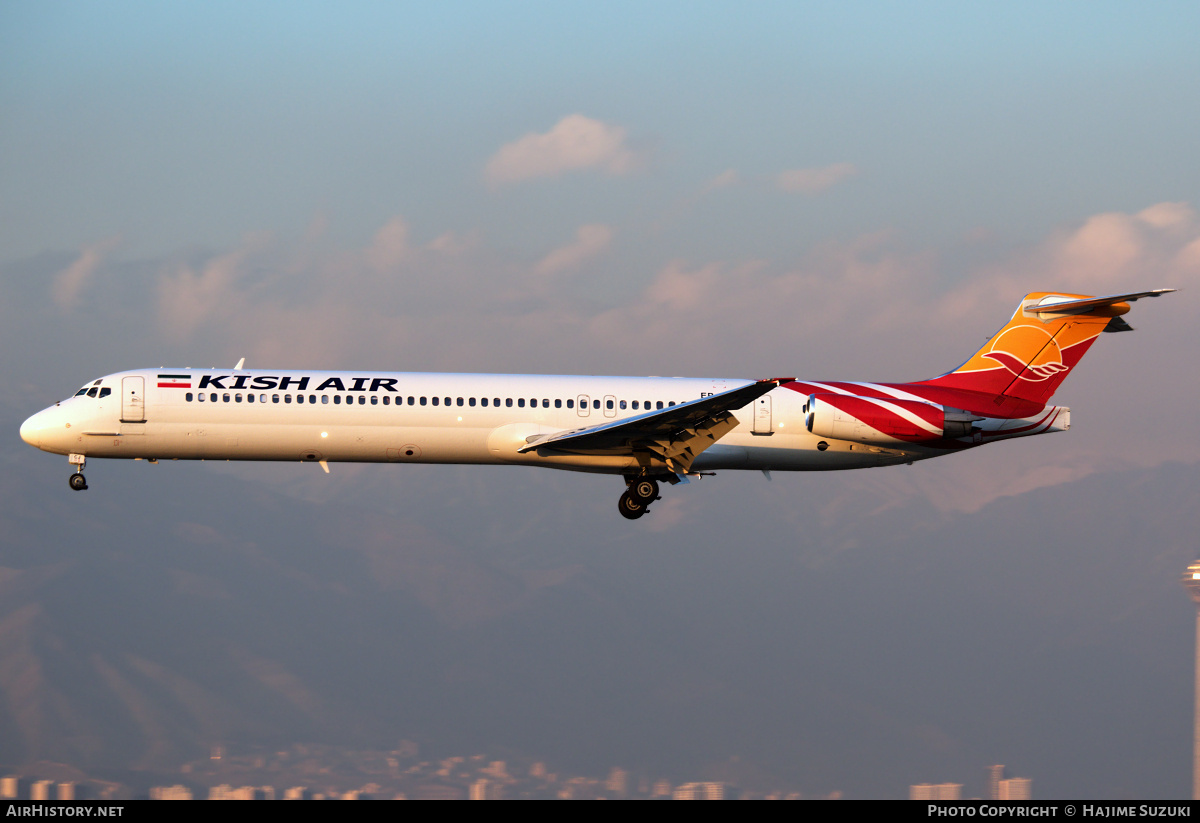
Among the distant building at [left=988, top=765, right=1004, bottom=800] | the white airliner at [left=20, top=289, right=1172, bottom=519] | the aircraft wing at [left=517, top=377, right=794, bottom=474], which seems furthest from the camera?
the distant building at [left=988, top=765, right=1004, bottom=800]

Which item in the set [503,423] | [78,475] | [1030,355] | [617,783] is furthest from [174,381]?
[617,783]

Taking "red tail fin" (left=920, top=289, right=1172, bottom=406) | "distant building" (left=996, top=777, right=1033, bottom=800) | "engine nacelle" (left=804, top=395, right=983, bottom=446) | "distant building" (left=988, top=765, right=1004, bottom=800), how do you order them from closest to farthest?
"engine nacelle" (left=804, top=395, right=983, bottom=446)
"red tail fin" (left=920, top=289, right=1172, bottom=406)
"distant building" (left=996, top=777, right=1033, bottom=800)
"distant building" (left=988, top=765, right=1004, bottom=800)

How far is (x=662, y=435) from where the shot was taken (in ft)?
102

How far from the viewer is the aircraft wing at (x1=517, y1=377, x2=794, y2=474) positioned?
29625 mm

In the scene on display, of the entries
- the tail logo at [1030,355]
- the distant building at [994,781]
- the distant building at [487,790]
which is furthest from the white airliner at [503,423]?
the distant building at [487,790]

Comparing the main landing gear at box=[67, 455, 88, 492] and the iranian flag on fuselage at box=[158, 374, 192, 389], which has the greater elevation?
the iranian flag on fuselage at box=[158, 374, 192, 389]

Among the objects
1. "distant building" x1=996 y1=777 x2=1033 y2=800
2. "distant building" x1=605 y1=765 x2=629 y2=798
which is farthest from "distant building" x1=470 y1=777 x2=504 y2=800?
"distant building" x1=996 y1=777 x2=1033 y2=800

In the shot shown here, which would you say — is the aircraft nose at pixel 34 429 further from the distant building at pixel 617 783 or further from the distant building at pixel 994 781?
the distant building at pixel 617 783

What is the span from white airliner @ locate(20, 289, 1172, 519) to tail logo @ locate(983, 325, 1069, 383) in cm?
204

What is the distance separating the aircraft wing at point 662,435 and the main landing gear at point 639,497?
761mm

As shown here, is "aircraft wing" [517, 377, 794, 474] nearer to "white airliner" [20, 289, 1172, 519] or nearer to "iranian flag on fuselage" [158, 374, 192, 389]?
"white airliner" [20, 289, 1172, 519]
